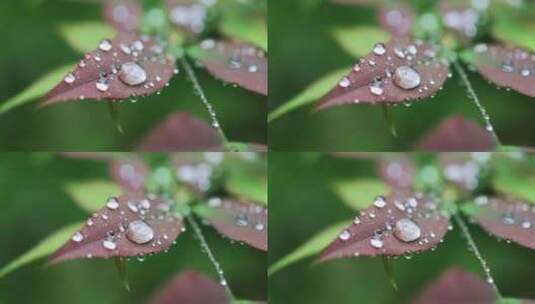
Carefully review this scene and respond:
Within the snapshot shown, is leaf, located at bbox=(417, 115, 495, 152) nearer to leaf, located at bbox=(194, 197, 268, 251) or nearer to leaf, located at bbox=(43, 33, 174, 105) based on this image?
leaf, located at bbox=(194, 197, 268, 251)

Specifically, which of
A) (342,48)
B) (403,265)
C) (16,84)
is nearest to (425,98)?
(342,48)

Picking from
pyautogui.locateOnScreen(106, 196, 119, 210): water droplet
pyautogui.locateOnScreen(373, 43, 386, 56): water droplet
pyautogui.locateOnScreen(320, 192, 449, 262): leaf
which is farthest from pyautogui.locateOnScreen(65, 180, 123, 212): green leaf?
pyautogui.locateOnScreen(373, 43, 386, 56): water droplet

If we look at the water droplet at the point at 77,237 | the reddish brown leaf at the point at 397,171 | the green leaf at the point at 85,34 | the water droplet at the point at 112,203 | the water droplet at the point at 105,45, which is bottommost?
the water droplet at the point at 77,237

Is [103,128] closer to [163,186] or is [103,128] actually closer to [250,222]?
[163,186]

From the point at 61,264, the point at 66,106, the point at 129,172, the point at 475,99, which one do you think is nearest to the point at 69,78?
the point at 66,106

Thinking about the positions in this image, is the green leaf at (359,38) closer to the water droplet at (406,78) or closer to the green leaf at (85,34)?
the water droplet at (406,78)

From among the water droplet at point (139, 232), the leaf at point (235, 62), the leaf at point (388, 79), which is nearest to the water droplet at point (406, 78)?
the leaf at point (388, 79)
